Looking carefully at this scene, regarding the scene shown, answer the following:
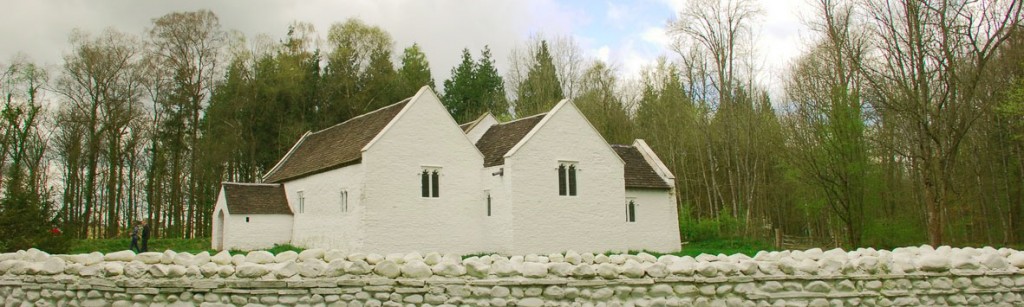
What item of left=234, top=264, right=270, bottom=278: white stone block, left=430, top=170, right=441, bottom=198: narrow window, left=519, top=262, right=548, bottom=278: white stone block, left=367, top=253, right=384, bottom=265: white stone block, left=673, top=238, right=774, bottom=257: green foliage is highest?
left=430, top=170, right=441, bottom=198: narrow window

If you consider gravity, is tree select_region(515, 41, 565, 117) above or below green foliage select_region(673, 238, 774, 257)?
above

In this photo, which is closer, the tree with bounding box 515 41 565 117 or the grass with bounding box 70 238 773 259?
the grass with bounding box 70 238 773 259

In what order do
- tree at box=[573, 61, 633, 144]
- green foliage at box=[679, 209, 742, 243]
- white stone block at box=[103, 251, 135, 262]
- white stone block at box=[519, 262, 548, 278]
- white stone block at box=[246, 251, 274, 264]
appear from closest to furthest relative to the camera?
white stone block at box=[519, 262, 548, 278] → white stone block at box=[246, 251, 274, 264] → white stone block at box=[103, 251, 135, 262] → green foliage at box=[679, 209, 742, 243] → tree at box=[573, 61, 633, 144]

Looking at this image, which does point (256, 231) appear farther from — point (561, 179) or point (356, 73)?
point (356, 73)

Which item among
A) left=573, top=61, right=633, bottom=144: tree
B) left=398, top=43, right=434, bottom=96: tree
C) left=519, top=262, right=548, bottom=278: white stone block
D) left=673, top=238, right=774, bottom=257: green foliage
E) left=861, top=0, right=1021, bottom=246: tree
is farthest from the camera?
left=398, top=43, right=434, bottom=96: tree

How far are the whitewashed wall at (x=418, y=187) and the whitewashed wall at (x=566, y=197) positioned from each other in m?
2.06

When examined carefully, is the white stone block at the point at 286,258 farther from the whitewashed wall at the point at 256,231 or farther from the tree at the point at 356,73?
the tree at the point at 356,73

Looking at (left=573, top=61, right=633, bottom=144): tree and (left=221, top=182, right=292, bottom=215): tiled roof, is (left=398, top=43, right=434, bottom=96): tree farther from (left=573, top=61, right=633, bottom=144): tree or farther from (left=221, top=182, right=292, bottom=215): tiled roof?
A: (left=221, top=182, right=292, bottom=215): tiled roof

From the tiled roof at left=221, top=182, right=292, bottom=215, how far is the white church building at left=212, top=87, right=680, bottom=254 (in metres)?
0.06

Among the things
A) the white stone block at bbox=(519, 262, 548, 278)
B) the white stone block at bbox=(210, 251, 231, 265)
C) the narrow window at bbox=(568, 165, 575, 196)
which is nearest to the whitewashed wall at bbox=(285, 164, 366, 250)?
the narrow window at bbox=(568, 165, 575, 196)

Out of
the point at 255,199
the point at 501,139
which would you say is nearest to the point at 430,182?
the point at 501,139

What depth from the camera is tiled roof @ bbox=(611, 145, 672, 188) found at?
103ft

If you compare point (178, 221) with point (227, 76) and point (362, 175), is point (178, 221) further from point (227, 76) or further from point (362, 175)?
point (362, 175)

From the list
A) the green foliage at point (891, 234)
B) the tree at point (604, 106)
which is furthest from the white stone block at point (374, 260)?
the tree at point (604, 106)
